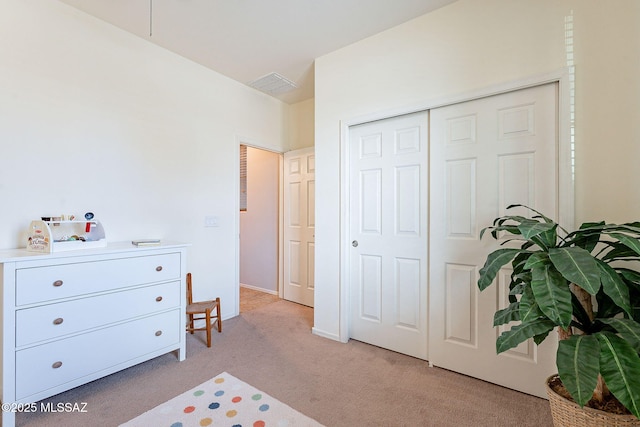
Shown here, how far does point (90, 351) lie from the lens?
72.0 inches

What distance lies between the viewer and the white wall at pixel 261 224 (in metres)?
4.12

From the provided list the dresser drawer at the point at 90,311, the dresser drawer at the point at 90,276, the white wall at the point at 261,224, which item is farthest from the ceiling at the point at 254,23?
the dresser drawer at the point at 90,311

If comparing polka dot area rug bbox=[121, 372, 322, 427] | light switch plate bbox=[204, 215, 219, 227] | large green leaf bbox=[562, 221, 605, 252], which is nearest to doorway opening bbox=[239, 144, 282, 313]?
light switch plate bbox=[204, 215, 219, 227]

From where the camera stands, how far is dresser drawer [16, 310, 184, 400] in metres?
1.61

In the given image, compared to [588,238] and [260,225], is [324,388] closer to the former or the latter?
[588,238]


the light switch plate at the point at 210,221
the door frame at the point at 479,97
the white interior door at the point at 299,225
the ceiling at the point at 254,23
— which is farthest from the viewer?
the white interior door at the point at 299,225

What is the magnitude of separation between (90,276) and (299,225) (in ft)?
7.44

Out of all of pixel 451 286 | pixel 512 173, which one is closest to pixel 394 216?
pixel 451 286

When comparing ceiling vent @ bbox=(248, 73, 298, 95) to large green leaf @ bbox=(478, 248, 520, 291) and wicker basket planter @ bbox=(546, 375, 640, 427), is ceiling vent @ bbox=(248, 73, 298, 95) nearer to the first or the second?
large green leaf @ bbox=(478, 248, 520, 291)

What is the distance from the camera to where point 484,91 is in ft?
6.37

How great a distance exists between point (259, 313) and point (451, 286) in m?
2.19

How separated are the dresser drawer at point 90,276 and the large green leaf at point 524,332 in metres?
2.19

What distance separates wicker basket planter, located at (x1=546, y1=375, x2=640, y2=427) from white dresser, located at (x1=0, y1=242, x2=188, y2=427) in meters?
2.36

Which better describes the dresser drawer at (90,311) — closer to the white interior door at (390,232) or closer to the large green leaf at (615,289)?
the white interior door at (390,232)
